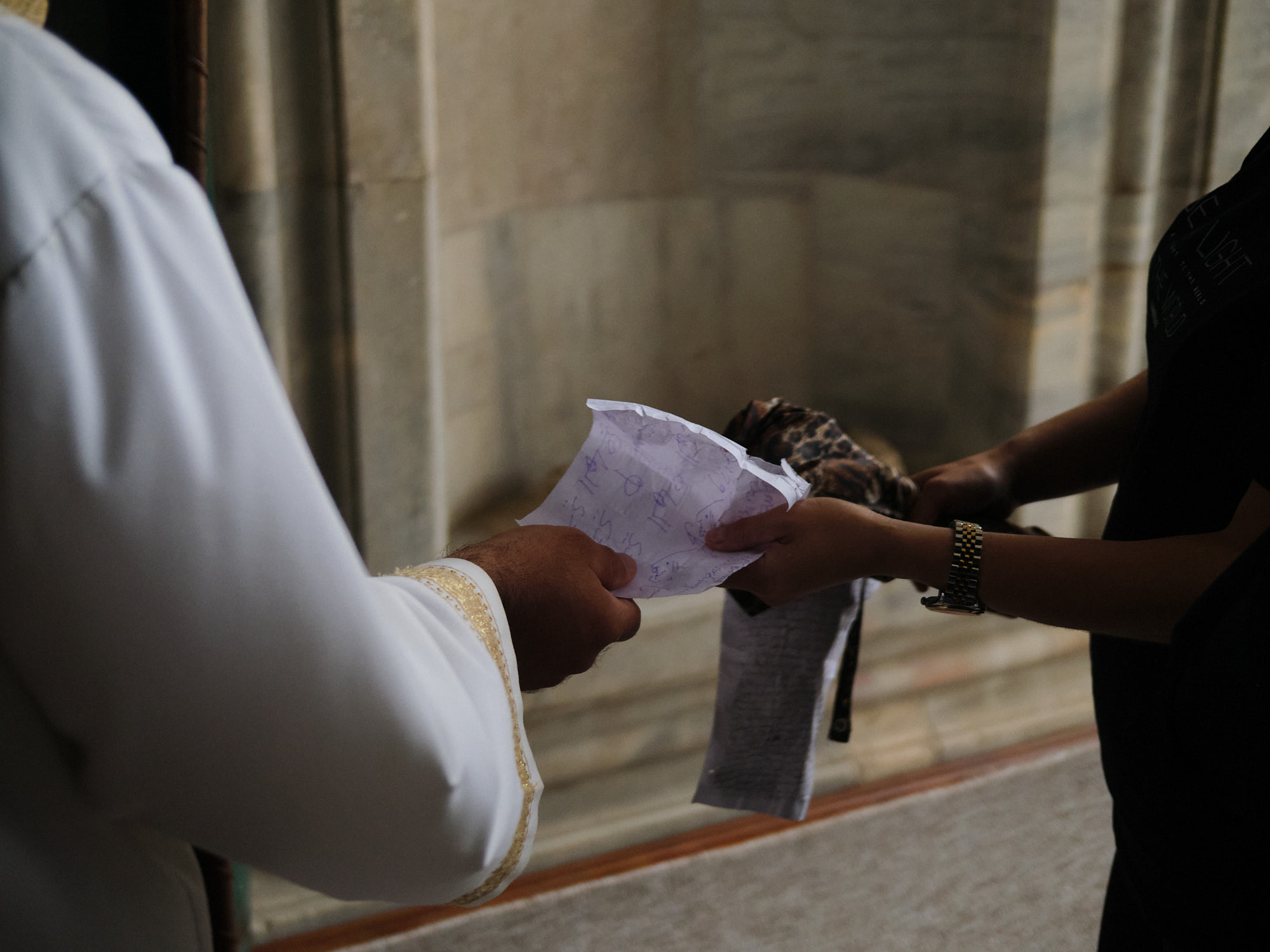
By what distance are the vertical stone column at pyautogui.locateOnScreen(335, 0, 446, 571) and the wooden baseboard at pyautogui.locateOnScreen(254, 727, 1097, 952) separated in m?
0.61

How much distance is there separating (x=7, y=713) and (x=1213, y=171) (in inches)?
94.5

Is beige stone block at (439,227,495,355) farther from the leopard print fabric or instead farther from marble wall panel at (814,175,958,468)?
the leopard print fabric

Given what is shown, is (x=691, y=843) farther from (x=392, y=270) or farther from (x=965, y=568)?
(x=965, y=568)

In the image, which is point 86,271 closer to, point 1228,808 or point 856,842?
point 1228,808

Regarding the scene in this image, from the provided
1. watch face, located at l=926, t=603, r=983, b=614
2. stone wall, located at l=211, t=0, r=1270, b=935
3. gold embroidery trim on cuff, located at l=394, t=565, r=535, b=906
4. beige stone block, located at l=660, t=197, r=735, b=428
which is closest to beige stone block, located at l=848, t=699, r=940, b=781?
stone wall, located at l=211, t=0, r=1270, b=935

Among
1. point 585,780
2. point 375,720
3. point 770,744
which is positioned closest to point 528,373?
point 585,780

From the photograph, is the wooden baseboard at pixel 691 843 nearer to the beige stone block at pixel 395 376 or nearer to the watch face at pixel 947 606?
the beige stone block at pixel 395 376

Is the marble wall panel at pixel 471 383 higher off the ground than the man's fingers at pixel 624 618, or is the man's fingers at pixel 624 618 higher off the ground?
the man's fingers at pixel 624 618

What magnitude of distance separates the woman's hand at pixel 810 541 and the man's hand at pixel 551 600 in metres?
0.16

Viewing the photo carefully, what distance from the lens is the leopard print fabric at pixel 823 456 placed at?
122 centimetres

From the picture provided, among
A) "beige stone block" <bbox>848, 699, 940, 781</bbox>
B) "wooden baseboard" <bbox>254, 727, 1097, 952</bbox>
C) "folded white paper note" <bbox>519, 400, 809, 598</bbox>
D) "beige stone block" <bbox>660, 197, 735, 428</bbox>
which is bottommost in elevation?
"wooden baseboard" <bbox>254, 727, 1097, 952</bbox>

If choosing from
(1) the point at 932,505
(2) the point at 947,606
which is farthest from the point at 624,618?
(1) the point at 932,505

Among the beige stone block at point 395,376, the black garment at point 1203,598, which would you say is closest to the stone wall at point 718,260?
the beige stone block at point 395,376

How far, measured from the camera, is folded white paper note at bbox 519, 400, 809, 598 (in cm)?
106
